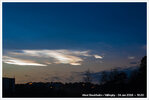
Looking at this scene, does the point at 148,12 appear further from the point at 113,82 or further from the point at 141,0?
the point at 113,82

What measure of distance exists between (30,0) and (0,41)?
3.61 metres

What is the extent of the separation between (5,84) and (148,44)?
72.5ft

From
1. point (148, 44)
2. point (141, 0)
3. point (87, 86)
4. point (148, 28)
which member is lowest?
point (87, 86)

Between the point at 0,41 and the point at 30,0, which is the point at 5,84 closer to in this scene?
the point at 0,41

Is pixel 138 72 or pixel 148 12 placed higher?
pixel 148 12

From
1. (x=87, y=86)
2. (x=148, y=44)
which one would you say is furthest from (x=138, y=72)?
(x=148, y=44)

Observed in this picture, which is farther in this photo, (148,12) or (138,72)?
(138,72)

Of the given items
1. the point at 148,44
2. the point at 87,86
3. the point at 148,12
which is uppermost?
the point at 148,12

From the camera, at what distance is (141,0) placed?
1187 centimetres

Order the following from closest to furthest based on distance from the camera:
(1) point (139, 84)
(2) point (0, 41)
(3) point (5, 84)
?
(2) point (0, 41), (1) point (139, 84), (3) point (5, 84)

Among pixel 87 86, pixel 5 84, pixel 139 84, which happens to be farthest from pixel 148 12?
pixel 87 86

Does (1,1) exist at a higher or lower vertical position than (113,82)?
higher

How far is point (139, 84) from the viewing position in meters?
22.1

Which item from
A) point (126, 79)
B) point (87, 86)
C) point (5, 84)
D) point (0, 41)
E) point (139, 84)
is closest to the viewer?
point (0, 41)
